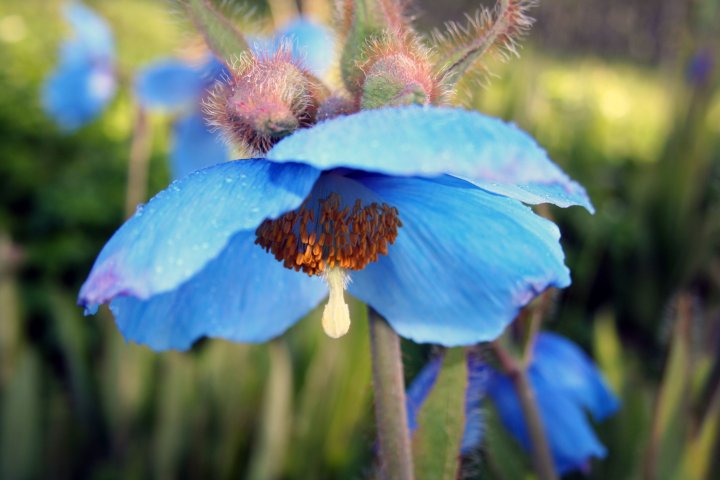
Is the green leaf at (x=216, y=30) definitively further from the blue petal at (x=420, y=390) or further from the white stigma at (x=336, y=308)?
the blue petal at (x=420, y=390)

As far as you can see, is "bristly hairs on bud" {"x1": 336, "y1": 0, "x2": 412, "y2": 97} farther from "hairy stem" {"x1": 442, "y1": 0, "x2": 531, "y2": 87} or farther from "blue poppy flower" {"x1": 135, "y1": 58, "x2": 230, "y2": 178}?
"blue poppy flower" {"x1": 135, "y1": 58, "x2": 230, "y2": 178}

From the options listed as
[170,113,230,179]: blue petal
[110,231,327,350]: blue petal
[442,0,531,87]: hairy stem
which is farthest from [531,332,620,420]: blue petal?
[170,113,230,179]: blue petal

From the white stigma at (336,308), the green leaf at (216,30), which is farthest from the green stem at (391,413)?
the green leaf at (216,30)

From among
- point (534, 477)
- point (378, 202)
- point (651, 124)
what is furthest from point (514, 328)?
point (651, 124)

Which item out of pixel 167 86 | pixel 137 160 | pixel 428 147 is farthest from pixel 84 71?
pixel 428 147

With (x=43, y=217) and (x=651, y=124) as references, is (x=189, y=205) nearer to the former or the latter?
(x=43, y=217)

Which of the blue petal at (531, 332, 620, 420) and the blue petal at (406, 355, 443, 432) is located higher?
the blue petal at (406, 355, 443, 432)

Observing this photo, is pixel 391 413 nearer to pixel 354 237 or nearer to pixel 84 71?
pixel 354 237
